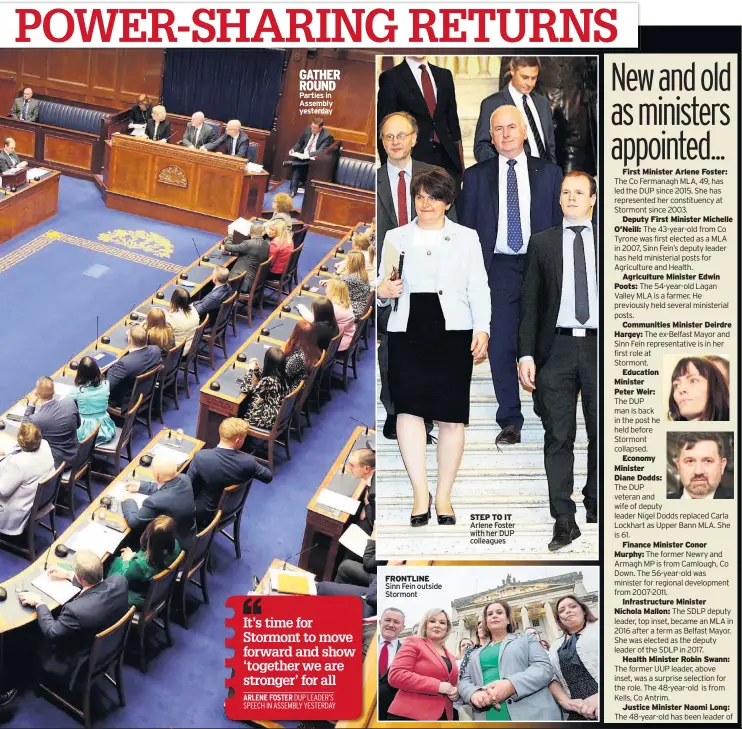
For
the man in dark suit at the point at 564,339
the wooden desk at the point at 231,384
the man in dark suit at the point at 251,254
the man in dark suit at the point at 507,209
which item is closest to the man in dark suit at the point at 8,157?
the man in dark suit at the point at 251,254

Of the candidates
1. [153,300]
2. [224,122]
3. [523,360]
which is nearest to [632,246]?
[523,360]

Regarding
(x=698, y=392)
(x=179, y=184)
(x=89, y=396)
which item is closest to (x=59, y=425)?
(x=89, y=396)

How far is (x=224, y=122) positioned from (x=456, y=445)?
926cm

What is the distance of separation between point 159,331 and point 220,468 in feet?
6.60

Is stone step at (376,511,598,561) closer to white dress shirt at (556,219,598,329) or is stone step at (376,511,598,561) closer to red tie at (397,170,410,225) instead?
white dress shirt at (556,219,598,329)

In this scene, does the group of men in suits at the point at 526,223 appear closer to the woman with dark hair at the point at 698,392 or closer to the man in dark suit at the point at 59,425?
the woman with dark hair at the point at 698,392

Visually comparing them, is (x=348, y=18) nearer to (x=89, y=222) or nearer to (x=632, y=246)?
(x=632, y=246)

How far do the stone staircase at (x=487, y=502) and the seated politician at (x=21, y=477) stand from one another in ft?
8.88

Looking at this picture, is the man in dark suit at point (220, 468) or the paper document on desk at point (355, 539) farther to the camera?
the man in dark suit at point (220, 468)

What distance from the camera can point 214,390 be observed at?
28.1ft

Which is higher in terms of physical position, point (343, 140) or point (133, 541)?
point (343, 140)

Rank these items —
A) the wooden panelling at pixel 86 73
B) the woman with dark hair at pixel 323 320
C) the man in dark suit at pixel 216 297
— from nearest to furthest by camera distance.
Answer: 1. the woman with dark hair at pixel 323 320
2. the man in dark suit at pixel 216 297
3. the wooden panelling at pixel 86 73
